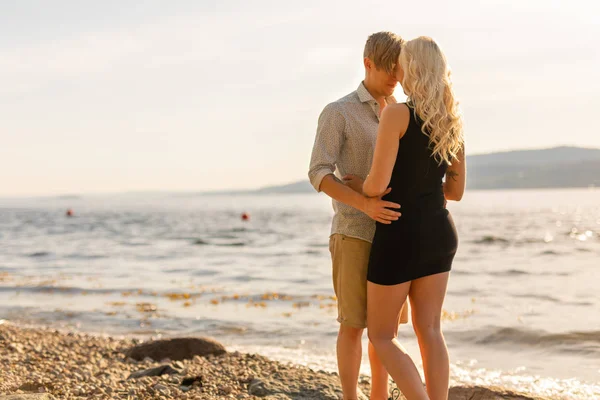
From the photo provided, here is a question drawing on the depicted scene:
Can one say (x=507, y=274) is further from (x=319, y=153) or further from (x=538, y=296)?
(x=319, y=153)

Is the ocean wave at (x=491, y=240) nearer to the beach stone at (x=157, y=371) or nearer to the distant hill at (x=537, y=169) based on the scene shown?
the beach stone at (x=157, y=371)

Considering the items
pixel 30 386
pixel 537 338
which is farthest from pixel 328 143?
pixel 537 338

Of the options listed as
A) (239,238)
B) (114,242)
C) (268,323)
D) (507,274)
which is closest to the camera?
(268,323)

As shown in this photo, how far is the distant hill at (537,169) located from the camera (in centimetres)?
15375

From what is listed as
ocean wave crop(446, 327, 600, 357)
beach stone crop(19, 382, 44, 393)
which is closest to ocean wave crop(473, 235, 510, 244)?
ocean wave crop(446, 327, 600, 357)

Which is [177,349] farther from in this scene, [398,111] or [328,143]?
[398,111]

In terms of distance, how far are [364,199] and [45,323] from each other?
8.17 metres

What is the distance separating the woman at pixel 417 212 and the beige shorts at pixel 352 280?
0.13 m

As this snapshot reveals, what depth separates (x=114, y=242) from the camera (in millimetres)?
26797

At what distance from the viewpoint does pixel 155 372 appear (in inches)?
227

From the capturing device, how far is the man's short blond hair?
3.43 meters

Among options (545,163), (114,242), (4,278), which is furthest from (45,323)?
(545,163)

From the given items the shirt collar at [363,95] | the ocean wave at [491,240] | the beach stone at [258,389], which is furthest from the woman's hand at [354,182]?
the ocean wave at [491,240]

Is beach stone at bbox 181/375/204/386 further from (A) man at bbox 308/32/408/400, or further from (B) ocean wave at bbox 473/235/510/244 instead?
(B) ocean wave at bbox 473/235/510/244
